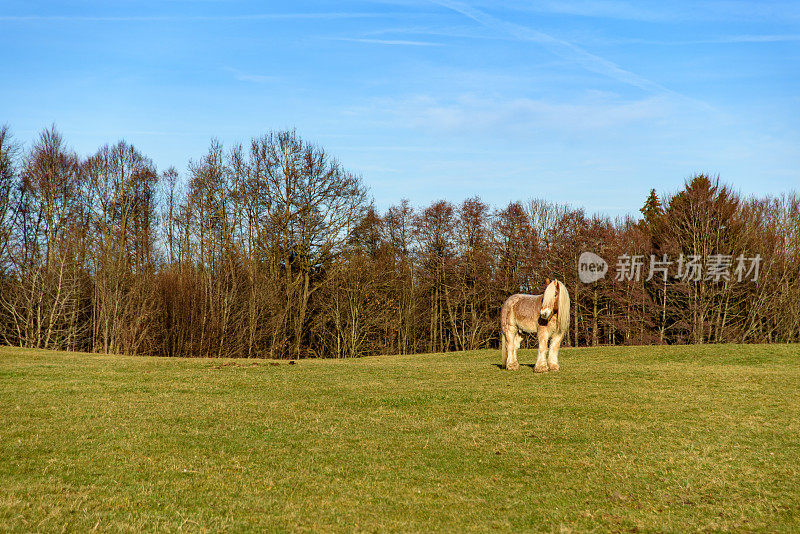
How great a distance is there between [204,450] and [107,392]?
756cm

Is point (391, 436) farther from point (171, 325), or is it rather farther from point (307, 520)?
point (171, 325)

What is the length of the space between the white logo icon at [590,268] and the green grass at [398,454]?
28038 millimetres

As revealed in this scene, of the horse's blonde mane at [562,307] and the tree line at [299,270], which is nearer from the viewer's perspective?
the horse's blonde mane at [562,307]

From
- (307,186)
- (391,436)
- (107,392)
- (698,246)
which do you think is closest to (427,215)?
(307,186)

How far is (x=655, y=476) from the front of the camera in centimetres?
917

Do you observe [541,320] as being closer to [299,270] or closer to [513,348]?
[513,348]

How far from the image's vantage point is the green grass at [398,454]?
7.29 m

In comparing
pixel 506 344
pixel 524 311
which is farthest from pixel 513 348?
pixel 524 311

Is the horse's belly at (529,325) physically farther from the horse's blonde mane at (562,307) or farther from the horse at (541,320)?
the horse's blonde mane at (562,307)

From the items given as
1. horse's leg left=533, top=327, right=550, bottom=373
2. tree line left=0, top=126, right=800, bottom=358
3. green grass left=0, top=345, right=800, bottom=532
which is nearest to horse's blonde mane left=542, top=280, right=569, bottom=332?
horse's leg left=533, top=327, right=550, bottom=373

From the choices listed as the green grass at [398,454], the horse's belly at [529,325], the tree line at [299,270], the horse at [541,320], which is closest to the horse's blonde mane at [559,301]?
the horse at [541,320]

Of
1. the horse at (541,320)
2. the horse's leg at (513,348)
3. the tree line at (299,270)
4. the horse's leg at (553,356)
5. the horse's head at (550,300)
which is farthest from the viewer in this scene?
the tree line at (299,270)

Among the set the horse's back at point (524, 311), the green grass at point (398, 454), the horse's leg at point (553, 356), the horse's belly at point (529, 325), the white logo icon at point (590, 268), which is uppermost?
the white logo icon at point (590, 268)

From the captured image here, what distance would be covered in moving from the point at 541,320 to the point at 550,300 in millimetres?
974
